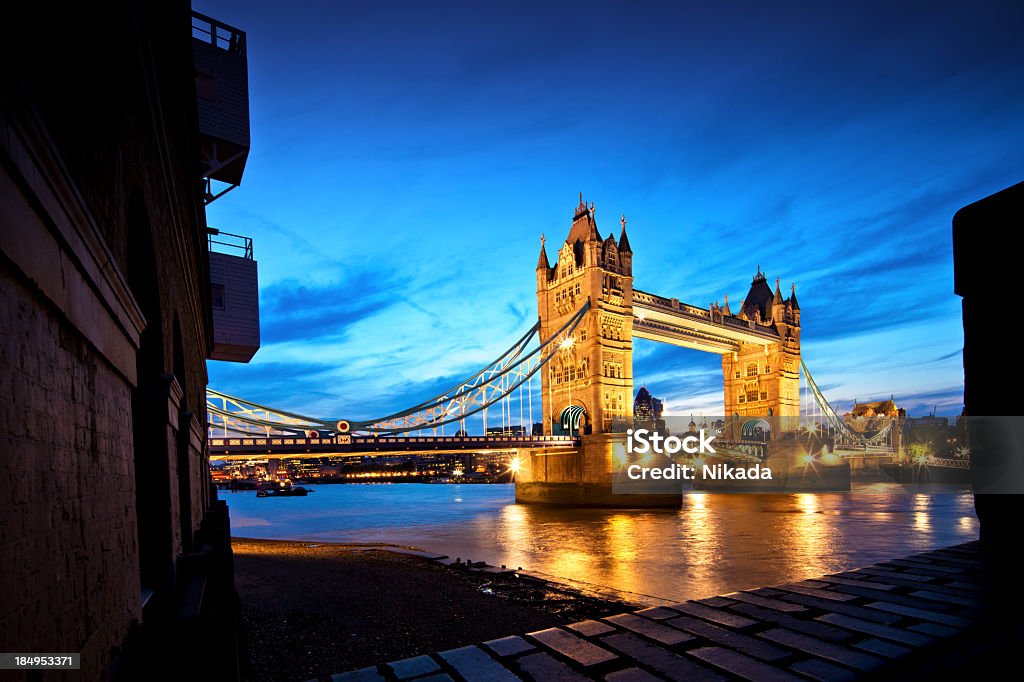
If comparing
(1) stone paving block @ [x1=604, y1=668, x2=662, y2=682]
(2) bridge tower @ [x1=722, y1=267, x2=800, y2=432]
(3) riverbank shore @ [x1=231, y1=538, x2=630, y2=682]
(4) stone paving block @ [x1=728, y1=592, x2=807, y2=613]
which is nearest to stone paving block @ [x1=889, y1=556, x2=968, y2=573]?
(4) stone paving block @ [x1=728, y1=592, x2=807, y2=613]

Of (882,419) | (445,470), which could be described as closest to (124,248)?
(882,419)

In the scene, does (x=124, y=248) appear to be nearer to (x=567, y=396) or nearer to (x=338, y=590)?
(x=338, y=590)

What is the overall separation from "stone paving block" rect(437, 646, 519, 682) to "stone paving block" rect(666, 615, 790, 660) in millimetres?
823

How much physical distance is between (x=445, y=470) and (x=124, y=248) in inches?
6115

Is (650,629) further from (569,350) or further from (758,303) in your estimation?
(758,303)

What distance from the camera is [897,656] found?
2.02 m

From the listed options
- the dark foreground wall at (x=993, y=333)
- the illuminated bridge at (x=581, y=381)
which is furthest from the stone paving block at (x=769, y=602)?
the illuminated bridge at (x=581, y=381)

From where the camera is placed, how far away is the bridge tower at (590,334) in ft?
145

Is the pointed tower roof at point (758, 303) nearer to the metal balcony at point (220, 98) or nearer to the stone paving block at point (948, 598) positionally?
the metal balcony at point (220, 98)

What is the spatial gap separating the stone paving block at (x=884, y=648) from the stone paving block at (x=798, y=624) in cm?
7

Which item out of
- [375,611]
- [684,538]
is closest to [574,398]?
[684,538]

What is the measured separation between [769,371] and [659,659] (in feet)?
221

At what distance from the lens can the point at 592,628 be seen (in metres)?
2.43

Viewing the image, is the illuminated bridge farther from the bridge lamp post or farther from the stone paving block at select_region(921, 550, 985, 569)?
the stone paving block at select_region(921, 550, 985, 569)
